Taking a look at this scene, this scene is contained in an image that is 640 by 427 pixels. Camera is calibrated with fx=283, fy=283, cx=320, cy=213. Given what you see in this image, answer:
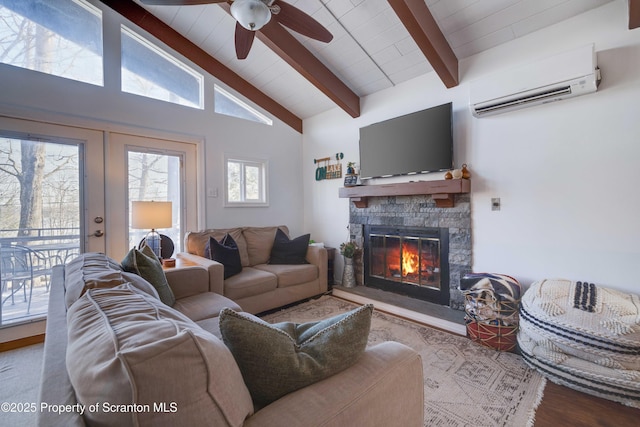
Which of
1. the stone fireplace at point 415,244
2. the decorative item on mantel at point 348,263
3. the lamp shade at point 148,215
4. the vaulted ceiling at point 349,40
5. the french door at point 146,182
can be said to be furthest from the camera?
the decorative item on mantel at point 348,263

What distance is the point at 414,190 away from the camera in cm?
300

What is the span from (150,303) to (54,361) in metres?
0.25

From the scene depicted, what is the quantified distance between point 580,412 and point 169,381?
7.21 ft

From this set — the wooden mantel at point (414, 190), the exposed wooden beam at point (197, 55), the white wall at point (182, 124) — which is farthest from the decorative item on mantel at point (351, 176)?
the exposed wooden beam at point (197, 55)

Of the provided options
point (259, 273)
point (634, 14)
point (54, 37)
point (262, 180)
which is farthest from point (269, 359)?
point (54, 37)

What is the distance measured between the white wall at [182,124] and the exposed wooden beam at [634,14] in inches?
142

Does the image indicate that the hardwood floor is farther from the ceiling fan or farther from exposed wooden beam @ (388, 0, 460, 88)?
the ceiling fan

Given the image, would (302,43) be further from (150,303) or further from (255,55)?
(150,303)

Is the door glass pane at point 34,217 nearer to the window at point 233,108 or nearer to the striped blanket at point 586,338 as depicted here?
the window at point 233,108

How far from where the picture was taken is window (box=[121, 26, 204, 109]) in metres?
3.10

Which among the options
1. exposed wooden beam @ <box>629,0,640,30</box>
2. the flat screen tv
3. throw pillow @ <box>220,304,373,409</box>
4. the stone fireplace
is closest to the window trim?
the stone fireplace

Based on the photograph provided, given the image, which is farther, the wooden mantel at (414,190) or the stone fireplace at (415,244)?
the stone fireplace at (415,244)

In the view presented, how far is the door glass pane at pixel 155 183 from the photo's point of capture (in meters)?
3.11

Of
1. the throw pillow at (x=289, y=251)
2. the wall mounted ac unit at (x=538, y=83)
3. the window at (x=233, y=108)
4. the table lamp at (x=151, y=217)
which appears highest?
the window at (x=233, y=108)
